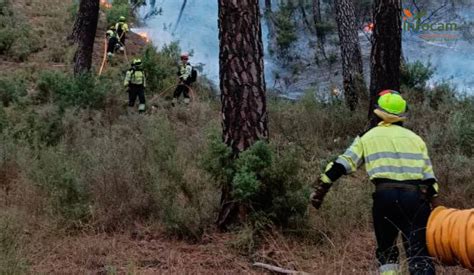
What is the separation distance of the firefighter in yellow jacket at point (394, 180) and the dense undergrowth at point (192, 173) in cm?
84

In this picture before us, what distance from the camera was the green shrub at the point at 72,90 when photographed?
11.0m

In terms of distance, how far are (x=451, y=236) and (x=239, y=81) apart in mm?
2427

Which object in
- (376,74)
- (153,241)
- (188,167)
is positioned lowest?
(153,241)

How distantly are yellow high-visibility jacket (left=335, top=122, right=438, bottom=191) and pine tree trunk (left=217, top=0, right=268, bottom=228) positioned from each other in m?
1.17

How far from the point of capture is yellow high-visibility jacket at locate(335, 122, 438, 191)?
4.17m

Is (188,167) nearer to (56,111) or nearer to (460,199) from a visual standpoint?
(460,199)

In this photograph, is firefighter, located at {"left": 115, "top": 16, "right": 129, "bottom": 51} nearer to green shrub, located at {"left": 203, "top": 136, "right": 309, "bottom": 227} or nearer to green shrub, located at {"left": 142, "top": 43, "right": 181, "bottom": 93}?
green shrub, located at {"left": 142, "top": 43, "right": 181, "bottom": 93}

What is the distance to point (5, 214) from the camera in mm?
5113

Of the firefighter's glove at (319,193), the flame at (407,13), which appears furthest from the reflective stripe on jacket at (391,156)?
the flame at (407,13)

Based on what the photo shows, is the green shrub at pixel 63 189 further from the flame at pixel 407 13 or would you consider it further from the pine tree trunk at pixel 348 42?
the flame at pixel 407 13

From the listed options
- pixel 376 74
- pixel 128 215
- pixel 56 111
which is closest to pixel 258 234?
pixel 128 215

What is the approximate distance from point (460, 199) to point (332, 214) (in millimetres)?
1587

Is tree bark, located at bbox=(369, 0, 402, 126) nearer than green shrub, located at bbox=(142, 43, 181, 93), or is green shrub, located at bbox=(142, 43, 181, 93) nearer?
tree bark, located at bbox=(369, 0, 402, 126)
